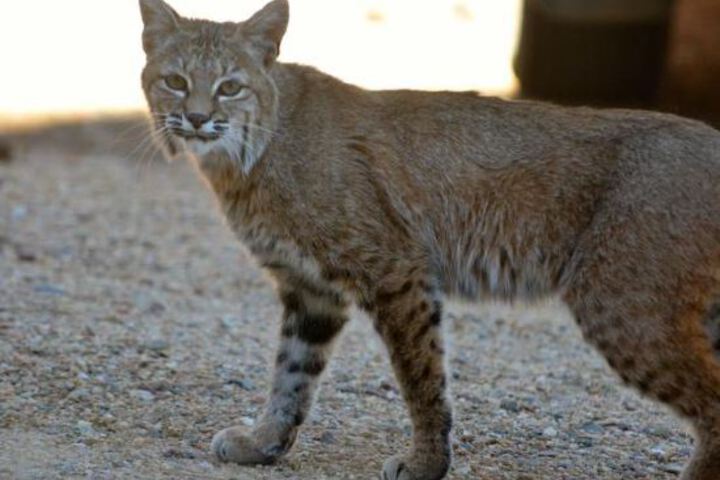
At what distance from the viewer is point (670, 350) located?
5457 millimetres

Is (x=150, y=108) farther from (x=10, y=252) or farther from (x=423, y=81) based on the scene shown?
(x=423, y=81)

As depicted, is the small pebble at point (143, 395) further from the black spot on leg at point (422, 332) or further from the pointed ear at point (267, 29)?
the pointed ear at point (267, 29)

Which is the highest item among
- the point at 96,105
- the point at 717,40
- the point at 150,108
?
the point at 150,108

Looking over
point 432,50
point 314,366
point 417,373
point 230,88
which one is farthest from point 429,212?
point 432,50

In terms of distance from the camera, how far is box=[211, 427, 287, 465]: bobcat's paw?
5.98 metres

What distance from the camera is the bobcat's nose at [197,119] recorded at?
5852 mm

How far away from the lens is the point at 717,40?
14.0 m

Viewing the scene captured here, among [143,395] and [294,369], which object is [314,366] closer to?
[294,369]

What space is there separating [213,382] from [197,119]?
1560 millimetres

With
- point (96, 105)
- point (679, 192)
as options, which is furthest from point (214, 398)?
point (96, 105)

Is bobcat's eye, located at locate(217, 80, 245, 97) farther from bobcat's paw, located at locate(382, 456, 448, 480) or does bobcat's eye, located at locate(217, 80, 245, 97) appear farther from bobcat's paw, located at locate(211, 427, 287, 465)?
bobcat's paw, located at locate(382, 456, 448, 480)

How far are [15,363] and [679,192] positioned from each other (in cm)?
305

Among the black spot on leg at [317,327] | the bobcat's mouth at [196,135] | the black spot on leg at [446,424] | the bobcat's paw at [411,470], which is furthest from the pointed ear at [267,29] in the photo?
the bobcat's paw at [411,470]

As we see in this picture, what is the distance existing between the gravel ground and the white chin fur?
73 cm
